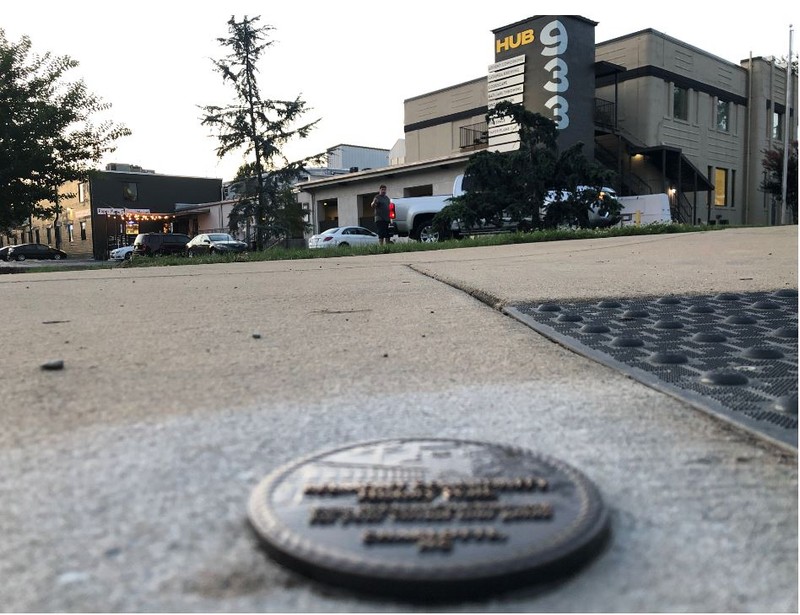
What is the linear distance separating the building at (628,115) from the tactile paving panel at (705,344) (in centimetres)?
2417

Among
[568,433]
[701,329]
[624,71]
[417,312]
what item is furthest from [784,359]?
[624,71]

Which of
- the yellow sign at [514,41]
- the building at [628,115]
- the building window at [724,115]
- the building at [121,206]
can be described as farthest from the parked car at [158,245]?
the building window at [724,115]

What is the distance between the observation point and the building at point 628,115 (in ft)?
92.3

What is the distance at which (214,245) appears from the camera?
2745 centimetres

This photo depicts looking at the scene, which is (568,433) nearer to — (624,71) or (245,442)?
(245,442)

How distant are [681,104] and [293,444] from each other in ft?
110

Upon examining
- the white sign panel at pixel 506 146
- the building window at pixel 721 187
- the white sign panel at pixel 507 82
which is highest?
the white sign panel at pixel 507 82

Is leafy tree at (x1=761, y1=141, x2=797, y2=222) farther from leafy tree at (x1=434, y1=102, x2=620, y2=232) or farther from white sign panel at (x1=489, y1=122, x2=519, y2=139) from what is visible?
leafy tree at (x1=434, y1=102, x2=620, y2=232)

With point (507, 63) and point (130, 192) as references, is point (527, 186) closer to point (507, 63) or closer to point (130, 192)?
point (507, 63)

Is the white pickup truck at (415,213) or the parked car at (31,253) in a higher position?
the white pickup truck at (415,213)

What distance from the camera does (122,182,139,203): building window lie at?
5259 cm

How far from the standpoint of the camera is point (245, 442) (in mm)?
2182

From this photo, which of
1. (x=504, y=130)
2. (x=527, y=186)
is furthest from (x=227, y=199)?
(x=527, y=186)

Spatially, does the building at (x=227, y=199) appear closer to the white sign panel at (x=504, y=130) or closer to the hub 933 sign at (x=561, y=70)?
the white sign panel at (x=504, y=130)
